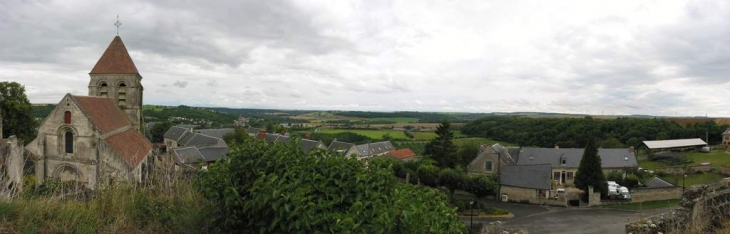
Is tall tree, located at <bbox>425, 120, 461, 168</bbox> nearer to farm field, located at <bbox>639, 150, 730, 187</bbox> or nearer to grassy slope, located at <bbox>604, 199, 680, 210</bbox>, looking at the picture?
grassy slope, located at <bbox>604, 199, 680, 210</bbox>

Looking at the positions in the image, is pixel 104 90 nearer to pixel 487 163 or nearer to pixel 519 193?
pixel 519 193

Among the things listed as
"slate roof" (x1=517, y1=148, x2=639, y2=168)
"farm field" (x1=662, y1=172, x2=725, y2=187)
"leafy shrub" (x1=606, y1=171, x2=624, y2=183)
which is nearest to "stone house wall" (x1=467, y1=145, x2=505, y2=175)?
"slate roof" (x1=517, y1=148, x2=639, y2=168)

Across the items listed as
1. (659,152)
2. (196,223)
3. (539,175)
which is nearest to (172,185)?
(196,223)

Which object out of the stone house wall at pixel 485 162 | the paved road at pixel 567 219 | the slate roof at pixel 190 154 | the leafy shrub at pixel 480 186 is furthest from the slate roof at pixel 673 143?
the slate roof at pixel 190 154

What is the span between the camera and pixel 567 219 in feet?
83.5

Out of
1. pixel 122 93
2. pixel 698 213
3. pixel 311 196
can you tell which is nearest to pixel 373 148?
pixel 122 93

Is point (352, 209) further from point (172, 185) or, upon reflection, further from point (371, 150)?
point (371, 150)

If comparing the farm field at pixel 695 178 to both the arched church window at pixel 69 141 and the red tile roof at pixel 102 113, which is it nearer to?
the red tile roof at pixel 102 113

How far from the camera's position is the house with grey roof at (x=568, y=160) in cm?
4134

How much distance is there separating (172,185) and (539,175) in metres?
30.8

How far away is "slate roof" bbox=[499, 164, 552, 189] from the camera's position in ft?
103

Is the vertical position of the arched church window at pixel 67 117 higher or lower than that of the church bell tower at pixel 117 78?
lower

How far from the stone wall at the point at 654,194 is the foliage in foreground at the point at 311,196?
3269 centimetres

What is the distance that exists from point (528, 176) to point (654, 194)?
32.4 feet
